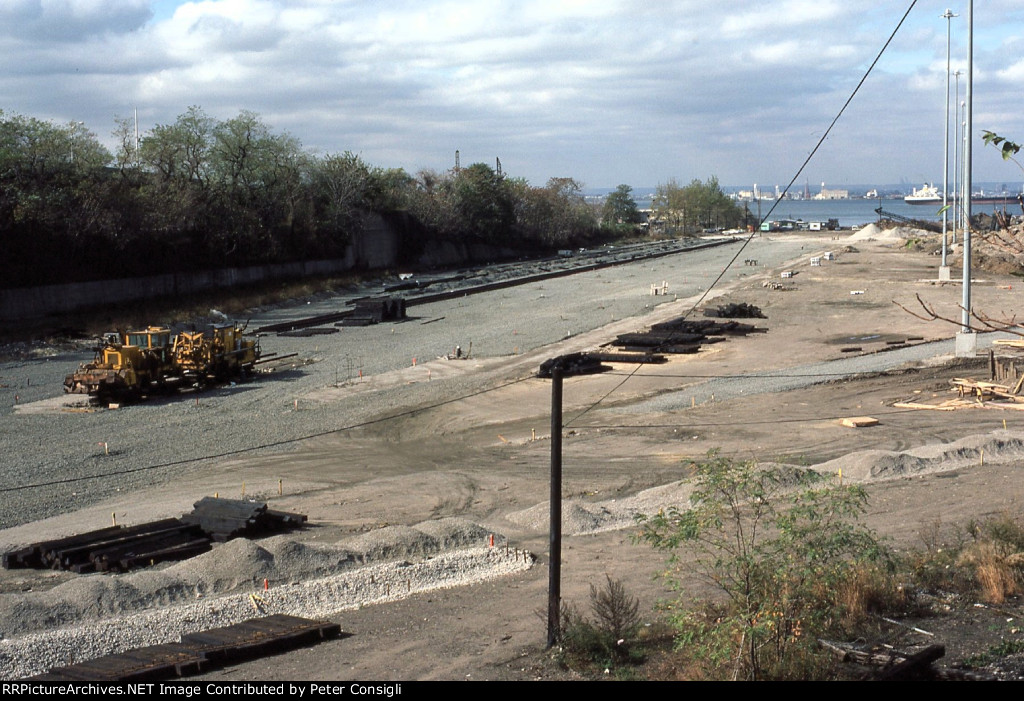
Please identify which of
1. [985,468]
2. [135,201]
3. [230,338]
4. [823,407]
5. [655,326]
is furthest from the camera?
[135,201]

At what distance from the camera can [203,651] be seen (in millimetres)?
10891

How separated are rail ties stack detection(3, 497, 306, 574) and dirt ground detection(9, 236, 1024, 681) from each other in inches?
39.2

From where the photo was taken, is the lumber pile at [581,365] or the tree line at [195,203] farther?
the tree line at [195,203]

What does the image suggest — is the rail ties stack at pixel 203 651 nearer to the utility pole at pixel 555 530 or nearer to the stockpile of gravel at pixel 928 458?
the utility pole at pixel 555 530

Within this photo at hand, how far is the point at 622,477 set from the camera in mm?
21453

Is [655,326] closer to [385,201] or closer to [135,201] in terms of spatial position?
[135,201]

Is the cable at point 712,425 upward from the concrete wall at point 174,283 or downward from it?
downward

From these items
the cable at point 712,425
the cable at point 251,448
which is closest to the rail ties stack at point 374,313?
the cable at point 251,448

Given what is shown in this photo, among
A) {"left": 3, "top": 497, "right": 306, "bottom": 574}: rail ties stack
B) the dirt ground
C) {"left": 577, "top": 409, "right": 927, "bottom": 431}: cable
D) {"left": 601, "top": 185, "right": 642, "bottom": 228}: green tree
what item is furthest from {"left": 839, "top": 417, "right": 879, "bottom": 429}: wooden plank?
{"left": 601, "top": 185, "right": 642, "bottom": 228}: green tree

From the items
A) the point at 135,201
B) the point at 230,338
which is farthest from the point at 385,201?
the point at 230,338

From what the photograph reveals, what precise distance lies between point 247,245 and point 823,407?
165 feet

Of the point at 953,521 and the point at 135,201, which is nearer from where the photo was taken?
the point at 953,521

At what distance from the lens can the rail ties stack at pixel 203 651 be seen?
1030 centimetres

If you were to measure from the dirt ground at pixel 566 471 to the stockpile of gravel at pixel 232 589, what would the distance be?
0.74 m
